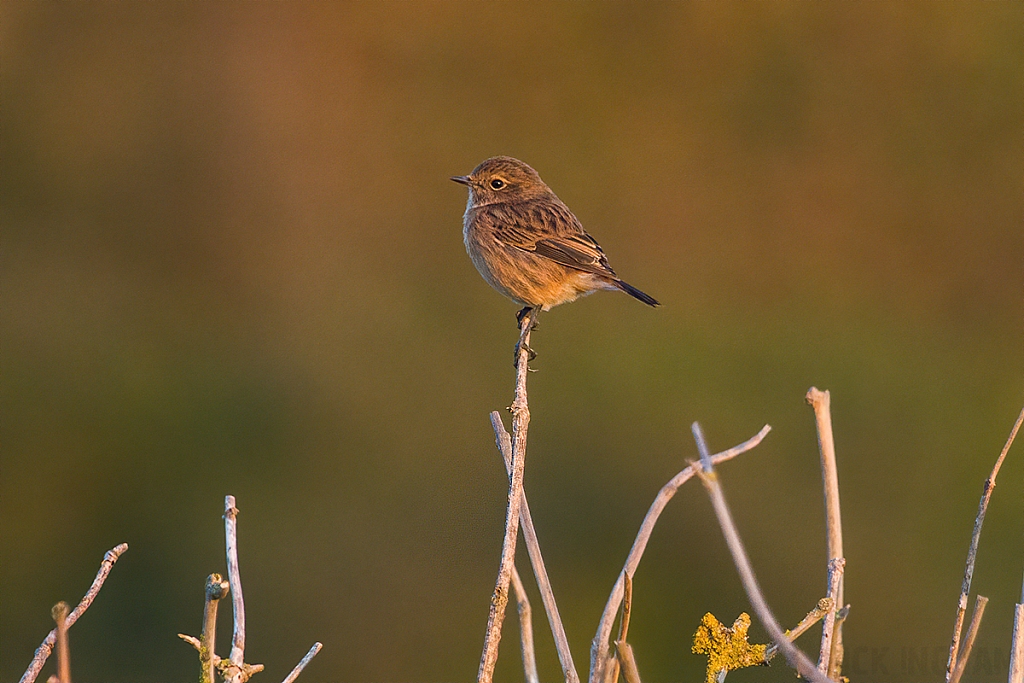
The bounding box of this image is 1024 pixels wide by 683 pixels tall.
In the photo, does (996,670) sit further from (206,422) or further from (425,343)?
(206,422)

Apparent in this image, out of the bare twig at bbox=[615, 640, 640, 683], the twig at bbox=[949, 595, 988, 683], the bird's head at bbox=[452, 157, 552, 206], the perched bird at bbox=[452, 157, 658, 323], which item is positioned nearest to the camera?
the bare twig at bbox=[615, 640, 640, 683]

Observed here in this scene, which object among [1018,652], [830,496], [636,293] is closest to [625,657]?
→ [830,496]

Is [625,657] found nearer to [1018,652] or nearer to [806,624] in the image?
[806,624]

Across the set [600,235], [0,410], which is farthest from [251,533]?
[600,235]

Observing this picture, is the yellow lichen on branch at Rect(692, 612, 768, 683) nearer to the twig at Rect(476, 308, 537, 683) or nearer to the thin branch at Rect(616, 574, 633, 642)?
the thin branch at Rect(616, 574, 633, 642)

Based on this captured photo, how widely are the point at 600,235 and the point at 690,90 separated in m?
1.78

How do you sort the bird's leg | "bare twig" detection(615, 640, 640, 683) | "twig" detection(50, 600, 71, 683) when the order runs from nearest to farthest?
"twig" detection(50, 600, 71, 683), "bare twig" detection(615, 640, 640, 683), the bird's leg

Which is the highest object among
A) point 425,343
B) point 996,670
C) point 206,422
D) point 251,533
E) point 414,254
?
point 414,254

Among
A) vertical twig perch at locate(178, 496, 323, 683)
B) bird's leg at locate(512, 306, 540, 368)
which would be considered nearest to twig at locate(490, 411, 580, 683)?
vertical twig perch at locate(178, 496, 323, 683)

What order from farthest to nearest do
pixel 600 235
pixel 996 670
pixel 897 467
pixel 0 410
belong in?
pixel 600 235 < pixel 0 410 < pixel 897 467 < pixel 996 670

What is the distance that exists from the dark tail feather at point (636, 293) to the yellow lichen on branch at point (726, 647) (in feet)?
8.75

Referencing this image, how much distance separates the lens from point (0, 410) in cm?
877

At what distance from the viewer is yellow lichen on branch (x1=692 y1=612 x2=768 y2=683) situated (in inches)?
92.0

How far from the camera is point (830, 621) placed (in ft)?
8.11
